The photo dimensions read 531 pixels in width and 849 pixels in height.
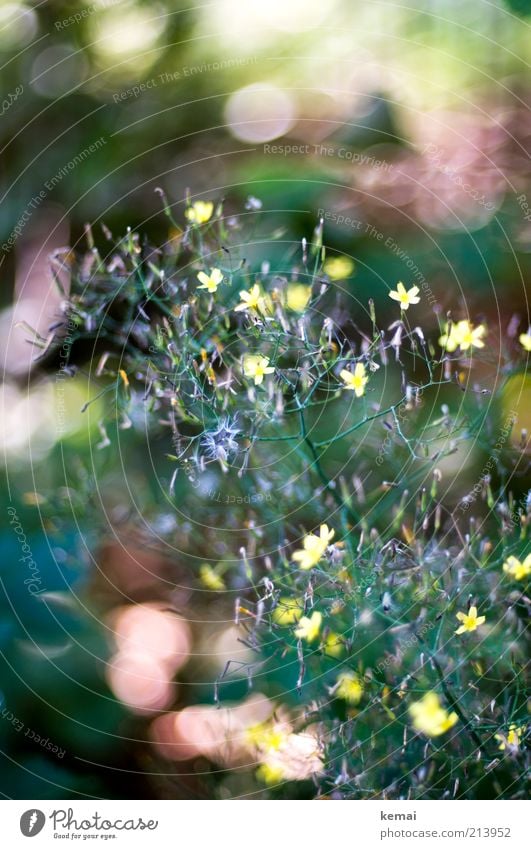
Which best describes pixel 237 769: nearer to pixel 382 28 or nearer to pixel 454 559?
pixel 454 559

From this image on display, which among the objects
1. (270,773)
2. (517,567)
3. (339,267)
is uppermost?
(339,267)

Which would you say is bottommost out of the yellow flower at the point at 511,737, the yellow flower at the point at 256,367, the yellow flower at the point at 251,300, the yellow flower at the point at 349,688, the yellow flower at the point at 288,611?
the yellow flower at the point at 511,737

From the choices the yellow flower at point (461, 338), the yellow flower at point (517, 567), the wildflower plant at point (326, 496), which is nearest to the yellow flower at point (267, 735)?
the wildflower plant at point (326, 496)

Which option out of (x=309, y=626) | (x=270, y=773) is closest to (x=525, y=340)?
(x=309, y=626)

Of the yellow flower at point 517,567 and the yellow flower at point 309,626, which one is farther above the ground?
the yellow flower at point 517,567

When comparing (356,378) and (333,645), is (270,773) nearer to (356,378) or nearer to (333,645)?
(333,645)

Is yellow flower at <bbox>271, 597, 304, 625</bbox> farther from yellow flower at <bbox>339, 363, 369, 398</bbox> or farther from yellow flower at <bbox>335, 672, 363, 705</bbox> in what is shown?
yellow flower at <bbox>339, 363, 369, 398</bbox>

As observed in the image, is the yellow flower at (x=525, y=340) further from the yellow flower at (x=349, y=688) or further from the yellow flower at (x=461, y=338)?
the yellow flower at (x=349, y=688)
